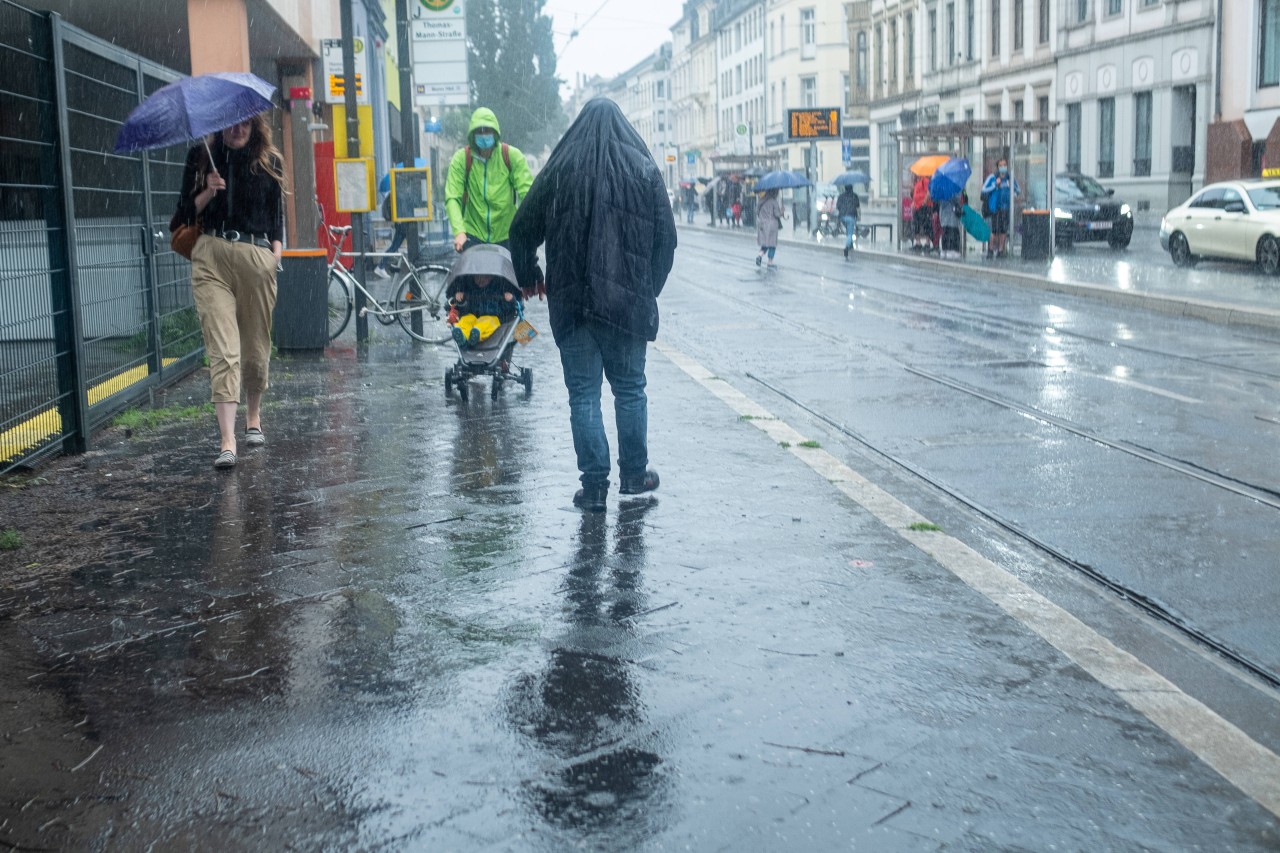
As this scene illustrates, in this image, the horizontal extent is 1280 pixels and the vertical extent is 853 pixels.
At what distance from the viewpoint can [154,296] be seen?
403 inches

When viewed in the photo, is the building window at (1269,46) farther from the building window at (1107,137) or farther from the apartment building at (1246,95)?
the building window at (1107,137)

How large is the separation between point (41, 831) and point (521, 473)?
415cm

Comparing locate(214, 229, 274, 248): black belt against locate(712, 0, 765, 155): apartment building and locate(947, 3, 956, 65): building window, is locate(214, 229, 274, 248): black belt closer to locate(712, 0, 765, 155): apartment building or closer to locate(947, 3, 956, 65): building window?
locate(947, 3, 956, 65): building window

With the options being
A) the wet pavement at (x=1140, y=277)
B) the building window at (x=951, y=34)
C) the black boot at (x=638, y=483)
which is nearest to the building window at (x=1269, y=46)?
the wet pavement at (x=1140, y=277)

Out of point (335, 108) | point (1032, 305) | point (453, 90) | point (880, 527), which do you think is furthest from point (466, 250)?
point (453, 90)

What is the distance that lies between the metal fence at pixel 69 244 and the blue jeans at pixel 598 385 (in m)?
2.85

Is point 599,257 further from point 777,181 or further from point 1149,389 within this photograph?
point 777,181

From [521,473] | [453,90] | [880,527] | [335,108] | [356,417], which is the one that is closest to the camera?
[880,527]

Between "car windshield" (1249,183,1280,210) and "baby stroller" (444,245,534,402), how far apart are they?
653 inches

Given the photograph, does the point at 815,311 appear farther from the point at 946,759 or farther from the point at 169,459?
the point at 946,759

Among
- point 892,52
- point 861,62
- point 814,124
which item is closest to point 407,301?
point 814,124

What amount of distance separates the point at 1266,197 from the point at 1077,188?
8282mm

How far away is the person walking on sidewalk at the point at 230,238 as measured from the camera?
7648 mm

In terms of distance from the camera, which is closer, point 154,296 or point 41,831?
point 41,831
